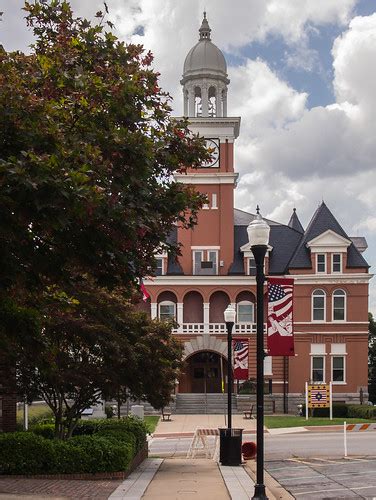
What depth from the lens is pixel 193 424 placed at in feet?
151

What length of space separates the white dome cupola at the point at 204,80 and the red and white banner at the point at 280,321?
152ft

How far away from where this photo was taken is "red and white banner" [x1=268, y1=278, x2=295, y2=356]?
1614cm

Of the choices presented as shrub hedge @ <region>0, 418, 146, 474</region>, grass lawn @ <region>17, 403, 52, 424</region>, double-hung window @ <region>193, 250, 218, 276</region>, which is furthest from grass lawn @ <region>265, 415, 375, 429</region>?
shrub hedge @ <region>0, 418, 146, 474</region>

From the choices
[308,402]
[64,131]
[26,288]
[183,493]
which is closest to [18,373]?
[183,493]

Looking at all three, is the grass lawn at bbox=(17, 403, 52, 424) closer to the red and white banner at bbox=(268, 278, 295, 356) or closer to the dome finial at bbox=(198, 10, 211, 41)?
the red and white banner at bbox=(268, 278, 295, 356)

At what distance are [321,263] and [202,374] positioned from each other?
11.6 metres

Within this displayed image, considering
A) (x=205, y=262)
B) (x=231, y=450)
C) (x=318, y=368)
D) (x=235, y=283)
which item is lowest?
(x=231, y=450)

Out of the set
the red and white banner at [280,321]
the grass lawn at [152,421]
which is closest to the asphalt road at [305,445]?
the grass lawn at [152,421]

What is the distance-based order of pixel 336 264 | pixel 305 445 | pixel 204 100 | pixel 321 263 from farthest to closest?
pixel 204 100 < pixel 321 263 < pixel 336 264 < pixel 305 445

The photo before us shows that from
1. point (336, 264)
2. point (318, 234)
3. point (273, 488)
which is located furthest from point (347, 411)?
point (273, 488)

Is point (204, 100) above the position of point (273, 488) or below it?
above

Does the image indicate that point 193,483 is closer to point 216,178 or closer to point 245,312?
point 245,312

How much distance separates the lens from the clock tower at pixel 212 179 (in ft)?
200

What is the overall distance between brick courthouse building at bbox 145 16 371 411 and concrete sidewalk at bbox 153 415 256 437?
16.8 feet
